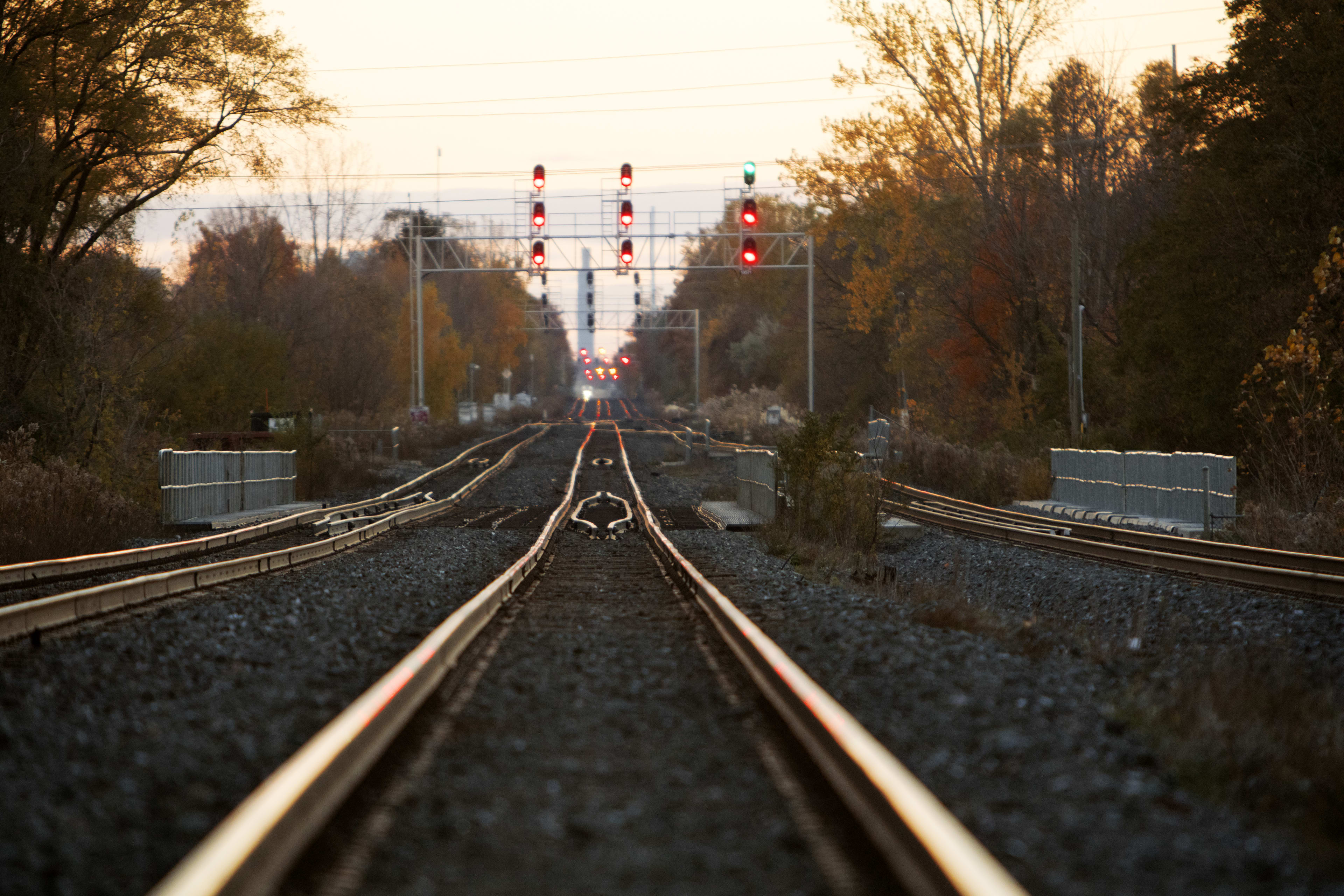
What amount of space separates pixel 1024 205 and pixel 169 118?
91.1 ft

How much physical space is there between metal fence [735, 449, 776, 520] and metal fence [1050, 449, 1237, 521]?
7126 millimetres

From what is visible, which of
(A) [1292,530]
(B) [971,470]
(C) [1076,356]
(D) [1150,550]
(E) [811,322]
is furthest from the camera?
(E) [811,322]

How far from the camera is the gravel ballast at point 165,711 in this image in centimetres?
405

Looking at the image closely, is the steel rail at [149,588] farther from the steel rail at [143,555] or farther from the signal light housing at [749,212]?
the signal light housing at [749,212]

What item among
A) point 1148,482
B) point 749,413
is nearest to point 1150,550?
point 1148,482

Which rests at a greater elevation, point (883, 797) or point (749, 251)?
point (749, 251)

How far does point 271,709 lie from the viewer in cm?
621

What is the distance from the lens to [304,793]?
166 inches

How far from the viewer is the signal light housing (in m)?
30.7

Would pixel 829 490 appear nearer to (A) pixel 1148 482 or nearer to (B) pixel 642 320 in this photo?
(A) pixel 1148 482

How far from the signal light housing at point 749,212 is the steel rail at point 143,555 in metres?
11.9

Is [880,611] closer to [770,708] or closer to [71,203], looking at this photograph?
[770,708]

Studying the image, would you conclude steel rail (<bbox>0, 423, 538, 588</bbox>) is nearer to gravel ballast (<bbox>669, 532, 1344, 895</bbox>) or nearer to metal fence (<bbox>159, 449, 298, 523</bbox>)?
metal fence (<bbox>159, 449, 298, 523</bbox>)

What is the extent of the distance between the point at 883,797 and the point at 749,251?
3188 centimetres
